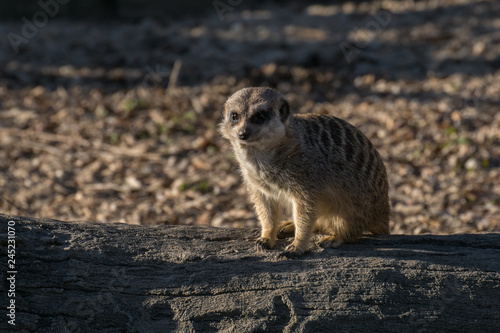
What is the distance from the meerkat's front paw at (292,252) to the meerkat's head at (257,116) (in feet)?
2.32

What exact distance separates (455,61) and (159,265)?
7.86m

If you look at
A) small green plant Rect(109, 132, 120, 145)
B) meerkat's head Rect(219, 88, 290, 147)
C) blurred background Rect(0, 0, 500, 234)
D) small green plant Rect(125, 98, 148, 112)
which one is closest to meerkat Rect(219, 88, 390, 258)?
meerkat's head Rect(219, 88, 290, 147)

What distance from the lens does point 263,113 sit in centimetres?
359

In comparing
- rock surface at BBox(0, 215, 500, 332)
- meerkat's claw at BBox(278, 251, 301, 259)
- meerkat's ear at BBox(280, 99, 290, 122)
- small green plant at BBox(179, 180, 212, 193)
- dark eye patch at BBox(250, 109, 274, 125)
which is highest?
small green plant at BBox(179, 180, 212, 193)

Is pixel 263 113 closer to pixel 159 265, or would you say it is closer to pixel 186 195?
pixel 159 265

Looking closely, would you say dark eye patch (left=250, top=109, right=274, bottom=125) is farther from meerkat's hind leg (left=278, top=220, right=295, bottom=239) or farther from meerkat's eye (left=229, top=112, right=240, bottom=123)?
meerkat's hind leg (left=278, top=220, right=295, bottom=239)

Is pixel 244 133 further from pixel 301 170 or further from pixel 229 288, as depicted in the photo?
pixel 229 288

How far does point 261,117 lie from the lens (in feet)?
11.8

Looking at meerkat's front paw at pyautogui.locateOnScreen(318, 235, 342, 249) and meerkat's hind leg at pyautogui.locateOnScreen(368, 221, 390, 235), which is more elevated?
meerkat's hind leg at pyautogui.locateOnScreen(368, 221, 390, 235)

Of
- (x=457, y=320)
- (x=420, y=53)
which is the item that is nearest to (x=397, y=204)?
(x=457, y=320)

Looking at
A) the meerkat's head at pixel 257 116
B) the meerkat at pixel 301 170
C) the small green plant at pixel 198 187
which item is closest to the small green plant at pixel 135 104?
the small green plant at pixel 198 187

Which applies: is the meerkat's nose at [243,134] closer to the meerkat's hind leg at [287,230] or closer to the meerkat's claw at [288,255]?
the meerkat's claw at [288,255]

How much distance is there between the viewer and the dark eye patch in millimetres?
3574

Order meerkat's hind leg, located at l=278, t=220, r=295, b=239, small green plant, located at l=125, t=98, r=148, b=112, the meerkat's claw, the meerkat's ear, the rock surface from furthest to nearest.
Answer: small green plant, located at l=125, t=98, r=148, b=112 → meerkat's hind leg, located at l=278, t=220, r=295, b=239 → the meerkat's ear → the meerkat's claw → the rock surface
